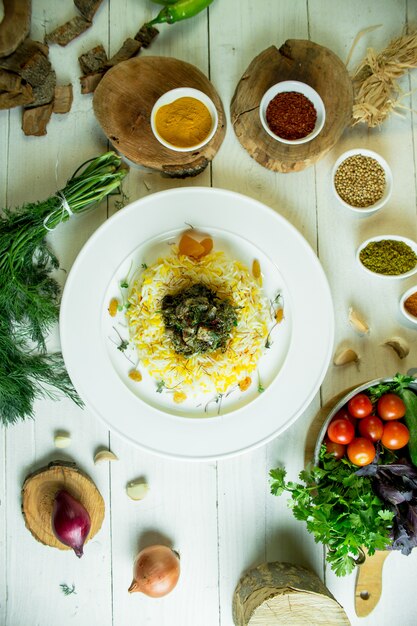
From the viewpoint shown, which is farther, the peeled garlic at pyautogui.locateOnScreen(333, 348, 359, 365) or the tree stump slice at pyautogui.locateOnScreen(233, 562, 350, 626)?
the peeled garlic at pyautogui.locateOnScreen(333, 348, 359, 365)

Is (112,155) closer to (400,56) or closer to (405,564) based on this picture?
(400,56)

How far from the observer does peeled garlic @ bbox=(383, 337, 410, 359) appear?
229cm

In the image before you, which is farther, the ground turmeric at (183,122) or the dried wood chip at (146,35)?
the dried wood chip at (146,35)

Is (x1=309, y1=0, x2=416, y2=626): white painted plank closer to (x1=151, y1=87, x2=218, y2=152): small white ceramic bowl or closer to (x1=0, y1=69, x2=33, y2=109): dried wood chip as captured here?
(x1=151, y1=87, x2=218, y2=152): small white ceramic bowl

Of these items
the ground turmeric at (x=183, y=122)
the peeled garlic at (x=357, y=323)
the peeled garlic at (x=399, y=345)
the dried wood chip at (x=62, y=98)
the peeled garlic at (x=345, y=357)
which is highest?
the dried wood chip at (x=62, y=98)

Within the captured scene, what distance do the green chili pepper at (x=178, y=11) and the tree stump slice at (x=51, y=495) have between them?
6.42 feet

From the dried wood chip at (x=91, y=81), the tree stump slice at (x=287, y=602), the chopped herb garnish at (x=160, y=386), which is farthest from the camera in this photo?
the dried wood chip at (x=91, y=81)

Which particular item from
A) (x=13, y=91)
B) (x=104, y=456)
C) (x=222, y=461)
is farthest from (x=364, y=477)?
(x=13, y=91)

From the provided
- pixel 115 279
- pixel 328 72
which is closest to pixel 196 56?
pixel 328 72

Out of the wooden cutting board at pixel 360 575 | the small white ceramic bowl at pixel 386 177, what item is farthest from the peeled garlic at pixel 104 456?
the small white ceramic bowl at pixel 386 177

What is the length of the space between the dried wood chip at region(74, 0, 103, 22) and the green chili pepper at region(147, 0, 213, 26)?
0.27 metres

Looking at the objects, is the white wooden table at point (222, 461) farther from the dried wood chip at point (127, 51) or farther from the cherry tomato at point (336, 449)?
the cherry tomato at point (336, 449)

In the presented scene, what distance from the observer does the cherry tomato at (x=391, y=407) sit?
2.10m

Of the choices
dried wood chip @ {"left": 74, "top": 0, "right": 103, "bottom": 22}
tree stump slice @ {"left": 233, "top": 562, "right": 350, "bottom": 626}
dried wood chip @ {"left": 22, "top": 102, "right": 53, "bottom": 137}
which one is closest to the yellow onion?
tree stump slice @ {"left": 233, "top": 562, "right": 350, "bottom": 626}
